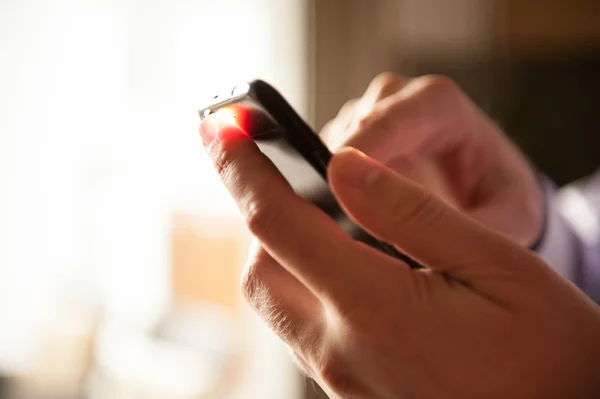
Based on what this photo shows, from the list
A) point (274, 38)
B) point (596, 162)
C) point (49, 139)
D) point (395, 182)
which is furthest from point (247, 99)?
point (596, 162)

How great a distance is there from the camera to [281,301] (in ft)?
1.22

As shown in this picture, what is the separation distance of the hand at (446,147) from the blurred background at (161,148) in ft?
2.83

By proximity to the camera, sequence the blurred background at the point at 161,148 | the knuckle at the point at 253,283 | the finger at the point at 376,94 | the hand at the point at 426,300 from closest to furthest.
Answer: the hand at the point at 426,300
the knuckle at the point at 253,283
the finger at the point at 376,94
the blurred background at the point at 161,148

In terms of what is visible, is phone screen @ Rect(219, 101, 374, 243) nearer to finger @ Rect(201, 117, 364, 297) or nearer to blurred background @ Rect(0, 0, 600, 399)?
finger @ Rect(201, 117, 364, 297)

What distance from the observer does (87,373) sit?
4.33 ft

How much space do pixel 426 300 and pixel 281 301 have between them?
4.4 inches

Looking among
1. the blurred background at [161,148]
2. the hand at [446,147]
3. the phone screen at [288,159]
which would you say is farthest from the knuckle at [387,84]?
the blurred background at [161,148]

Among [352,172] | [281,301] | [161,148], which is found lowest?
[161,148]

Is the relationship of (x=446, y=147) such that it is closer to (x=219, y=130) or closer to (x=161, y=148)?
(x=219, y=130)

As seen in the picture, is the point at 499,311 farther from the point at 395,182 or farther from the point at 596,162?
the point at 596,162

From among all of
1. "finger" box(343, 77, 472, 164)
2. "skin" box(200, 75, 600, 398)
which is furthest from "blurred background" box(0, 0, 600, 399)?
"skin" box(200, 75, 600, 398)

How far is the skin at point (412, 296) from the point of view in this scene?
0.28 meters

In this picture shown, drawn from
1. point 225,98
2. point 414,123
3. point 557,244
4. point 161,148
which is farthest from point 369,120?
point 161,148

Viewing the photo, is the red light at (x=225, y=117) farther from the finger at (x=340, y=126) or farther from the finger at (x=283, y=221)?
the finger at (x=340, y=126)
